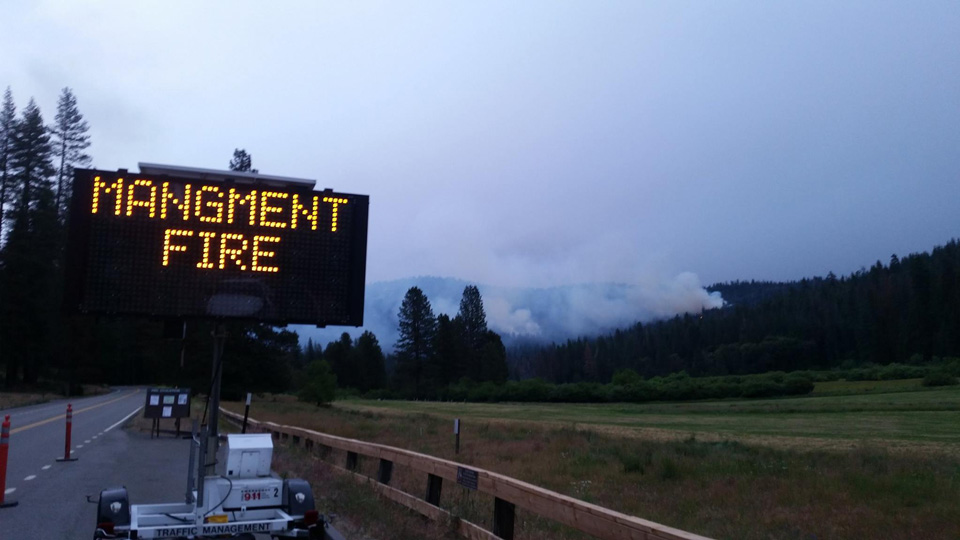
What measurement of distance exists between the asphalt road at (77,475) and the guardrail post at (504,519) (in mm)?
5104

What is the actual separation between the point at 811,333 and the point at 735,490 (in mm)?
112650

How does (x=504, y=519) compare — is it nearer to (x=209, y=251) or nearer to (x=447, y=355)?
(x=209, y=251)

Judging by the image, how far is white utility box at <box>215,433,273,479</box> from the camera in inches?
324

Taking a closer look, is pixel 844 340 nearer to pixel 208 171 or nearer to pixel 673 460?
pixel 673 460

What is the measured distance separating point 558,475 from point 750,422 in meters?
27.8

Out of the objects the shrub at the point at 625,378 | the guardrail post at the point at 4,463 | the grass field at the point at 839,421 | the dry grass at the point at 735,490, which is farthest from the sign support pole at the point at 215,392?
the shrub at the point at 625,378

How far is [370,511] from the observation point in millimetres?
10234

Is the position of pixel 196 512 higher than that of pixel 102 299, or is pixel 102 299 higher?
pixel 102 299

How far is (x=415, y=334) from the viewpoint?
113312 mm

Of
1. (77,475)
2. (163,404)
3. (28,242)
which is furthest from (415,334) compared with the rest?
(77,475)

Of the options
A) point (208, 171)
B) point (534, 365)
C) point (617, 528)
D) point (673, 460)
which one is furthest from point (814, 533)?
point (534, 365)

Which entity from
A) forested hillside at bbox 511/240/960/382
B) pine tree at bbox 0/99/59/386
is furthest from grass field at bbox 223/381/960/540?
forested hillside at bbox 511/240/960/382

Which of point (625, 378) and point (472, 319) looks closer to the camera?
point (625, 378)

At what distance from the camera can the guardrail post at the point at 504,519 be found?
7.76 meters
